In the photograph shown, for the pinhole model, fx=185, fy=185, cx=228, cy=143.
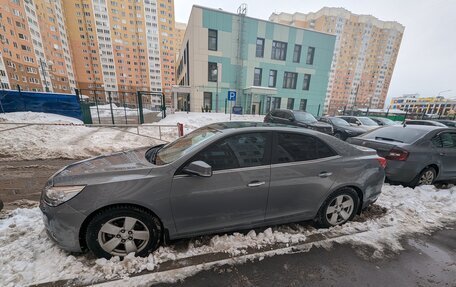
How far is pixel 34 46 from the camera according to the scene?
167ft

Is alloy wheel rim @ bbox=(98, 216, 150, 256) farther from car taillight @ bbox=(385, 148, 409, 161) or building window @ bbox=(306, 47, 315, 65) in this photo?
building window @ bbox=(306, 47, 315, 65)

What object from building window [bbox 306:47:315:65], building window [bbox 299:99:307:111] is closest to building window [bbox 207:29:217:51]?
building window [bbox 306:47:315:65]

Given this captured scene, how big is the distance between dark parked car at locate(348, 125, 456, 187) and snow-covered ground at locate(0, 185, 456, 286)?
0.68 meters

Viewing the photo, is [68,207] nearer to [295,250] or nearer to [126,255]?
[126,255]

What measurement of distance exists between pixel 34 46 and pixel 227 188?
77033mm

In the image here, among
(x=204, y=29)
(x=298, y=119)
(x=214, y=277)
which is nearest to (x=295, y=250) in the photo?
(x=214, y=277)

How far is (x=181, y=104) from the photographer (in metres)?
28.3

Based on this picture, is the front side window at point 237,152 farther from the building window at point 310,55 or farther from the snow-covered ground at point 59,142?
the building window at point 310,55

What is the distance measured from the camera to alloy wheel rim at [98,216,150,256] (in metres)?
2.06

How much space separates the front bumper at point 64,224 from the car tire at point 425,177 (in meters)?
6.09

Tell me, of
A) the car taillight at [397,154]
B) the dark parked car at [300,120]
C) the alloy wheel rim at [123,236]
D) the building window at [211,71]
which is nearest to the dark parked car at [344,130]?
the dark parked car at [300,120]

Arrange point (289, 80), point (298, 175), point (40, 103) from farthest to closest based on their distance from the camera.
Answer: point (289, 80)
point (40, 103)
point (298, 175)

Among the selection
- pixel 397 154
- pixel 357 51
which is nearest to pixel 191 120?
pixel 397 154

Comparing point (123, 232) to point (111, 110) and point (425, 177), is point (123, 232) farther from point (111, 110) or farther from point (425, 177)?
point (111, 110)
